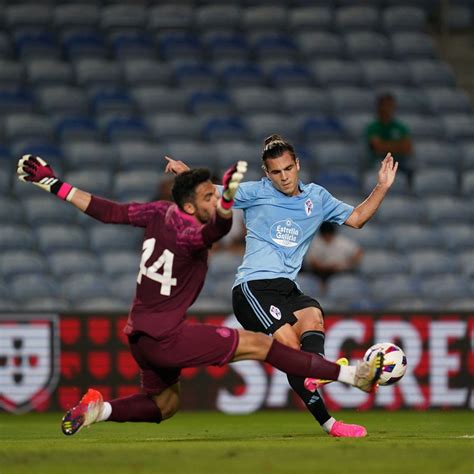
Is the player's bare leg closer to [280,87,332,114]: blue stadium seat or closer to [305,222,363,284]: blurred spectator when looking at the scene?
[305,222,363,284]: blurred spectator

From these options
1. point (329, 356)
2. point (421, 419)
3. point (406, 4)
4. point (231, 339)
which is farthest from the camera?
point (406, 4)

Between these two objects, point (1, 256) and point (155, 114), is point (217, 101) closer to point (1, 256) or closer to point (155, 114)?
point (155, 114)

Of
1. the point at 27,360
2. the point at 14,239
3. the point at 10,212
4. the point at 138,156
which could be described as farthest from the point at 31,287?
the point at 138,156

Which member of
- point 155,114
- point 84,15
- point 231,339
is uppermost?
point 84,15

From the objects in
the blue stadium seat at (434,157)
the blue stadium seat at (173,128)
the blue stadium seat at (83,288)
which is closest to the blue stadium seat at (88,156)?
the blue stadium seat at (173,128)

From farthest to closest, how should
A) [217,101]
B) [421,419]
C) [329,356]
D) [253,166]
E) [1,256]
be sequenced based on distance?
[217,101], [253,166], [1,256], [329,356], [421,419]

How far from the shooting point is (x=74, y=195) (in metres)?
8.19

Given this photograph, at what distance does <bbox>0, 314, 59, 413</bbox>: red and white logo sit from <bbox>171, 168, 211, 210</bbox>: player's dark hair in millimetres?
5481

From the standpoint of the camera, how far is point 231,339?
7.92 meters

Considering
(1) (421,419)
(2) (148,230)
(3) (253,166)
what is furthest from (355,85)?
(2) (148,230)

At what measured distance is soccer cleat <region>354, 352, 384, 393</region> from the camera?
315 inches

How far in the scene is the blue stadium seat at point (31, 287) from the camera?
1403 cm

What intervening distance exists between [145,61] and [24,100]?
5.72 feet

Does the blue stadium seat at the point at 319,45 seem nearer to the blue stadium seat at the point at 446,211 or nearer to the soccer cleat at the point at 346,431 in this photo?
the blue stadium seat at the point at 446,211
